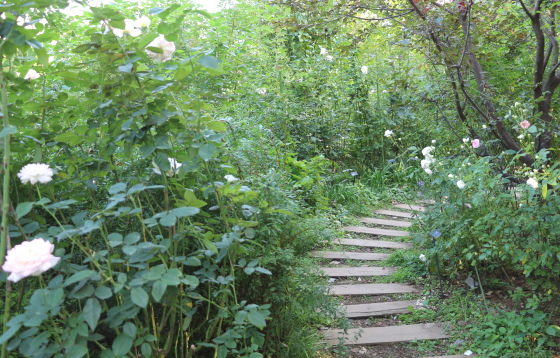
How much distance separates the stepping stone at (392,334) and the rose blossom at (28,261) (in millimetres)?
1921

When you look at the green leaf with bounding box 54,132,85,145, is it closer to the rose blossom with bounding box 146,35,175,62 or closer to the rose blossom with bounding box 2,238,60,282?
the rose blossom with bounding box 146,35,175,62

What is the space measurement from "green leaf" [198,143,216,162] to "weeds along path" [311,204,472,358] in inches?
58.5

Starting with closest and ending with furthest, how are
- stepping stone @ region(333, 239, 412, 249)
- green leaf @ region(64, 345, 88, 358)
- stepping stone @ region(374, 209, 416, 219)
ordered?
green leaf @ region(64, 345, 88, 358)
stepping stone @ region(333, 239, 412, 249)
stepping stone @ region(374, 209, 416, 219)

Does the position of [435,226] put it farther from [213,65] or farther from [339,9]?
[213,65]

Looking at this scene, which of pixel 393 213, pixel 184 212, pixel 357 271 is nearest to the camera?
pixel 184 212

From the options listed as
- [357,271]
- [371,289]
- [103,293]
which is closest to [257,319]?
[103,293]

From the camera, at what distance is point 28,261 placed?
112 centimetres

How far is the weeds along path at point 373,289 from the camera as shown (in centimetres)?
285

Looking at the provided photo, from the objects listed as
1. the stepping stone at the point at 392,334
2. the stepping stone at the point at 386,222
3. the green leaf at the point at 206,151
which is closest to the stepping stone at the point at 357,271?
the stepping stone at the point at 392,334

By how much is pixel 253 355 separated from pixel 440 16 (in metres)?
2.75

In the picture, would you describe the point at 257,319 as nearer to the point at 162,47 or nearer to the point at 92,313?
the point at 92,313

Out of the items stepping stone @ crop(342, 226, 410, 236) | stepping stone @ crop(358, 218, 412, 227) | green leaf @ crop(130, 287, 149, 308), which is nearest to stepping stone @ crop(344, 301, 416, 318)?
stepping stone @ crop(342, 226, 410, 236)

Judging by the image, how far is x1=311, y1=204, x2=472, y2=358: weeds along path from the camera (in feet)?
9.36

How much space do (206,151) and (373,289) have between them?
7.64 feet
